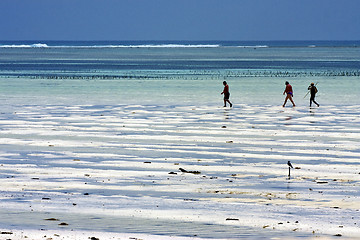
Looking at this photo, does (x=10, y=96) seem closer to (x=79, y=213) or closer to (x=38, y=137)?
(x=38, y=137)

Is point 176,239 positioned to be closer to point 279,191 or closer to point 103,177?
point 279,191

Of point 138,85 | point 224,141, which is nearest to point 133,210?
point 224,141

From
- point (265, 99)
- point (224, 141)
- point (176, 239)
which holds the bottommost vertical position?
point (176, 239)

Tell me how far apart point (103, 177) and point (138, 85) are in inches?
1561

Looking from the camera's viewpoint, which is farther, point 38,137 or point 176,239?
point 38,137

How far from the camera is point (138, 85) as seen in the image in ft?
A: 179

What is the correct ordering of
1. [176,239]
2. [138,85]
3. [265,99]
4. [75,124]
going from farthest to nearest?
[138,85] → [265,99] → [75,124] → [176,239]

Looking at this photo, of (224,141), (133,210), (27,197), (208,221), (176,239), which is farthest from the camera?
(224,141)

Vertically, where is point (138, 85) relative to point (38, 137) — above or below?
above

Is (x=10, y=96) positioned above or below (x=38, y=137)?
above

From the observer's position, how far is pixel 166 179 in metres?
15.0

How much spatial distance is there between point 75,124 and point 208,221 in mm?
15715

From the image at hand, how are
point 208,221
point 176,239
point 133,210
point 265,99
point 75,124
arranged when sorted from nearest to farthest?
point 176,239 < point 208,221 < point 133,210 < point 75,124 < point 265,99

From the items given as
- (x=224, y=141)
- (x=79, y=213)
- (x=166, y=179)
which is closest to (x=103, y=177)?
(x=166, y=179)
